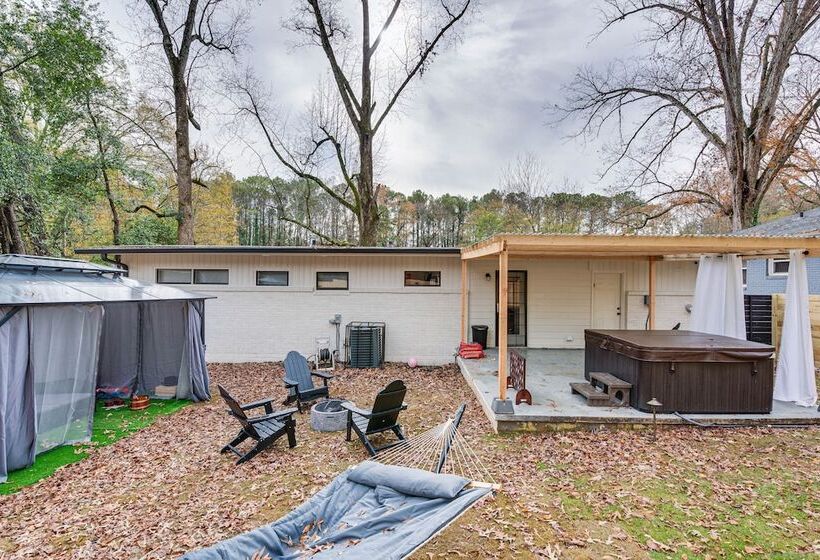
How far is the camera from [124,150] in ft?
43.0

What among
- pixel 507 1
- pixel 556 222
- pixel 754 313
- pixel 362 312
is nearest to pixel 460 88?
pixel 507 1

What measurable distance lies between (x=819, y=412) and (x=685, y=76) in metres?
13.9

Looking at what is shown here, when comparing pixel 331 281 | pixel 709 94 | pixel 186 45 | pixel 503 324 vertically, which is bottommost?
pixel 503 324

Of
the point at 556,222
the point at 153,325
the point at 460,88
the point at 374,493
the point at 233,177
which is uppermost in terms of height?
the point at 460,88

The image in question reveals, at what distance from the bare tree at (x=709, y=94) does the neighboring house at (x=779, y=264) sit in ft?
3.92

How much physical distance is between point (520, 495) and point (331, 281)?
7168 mm

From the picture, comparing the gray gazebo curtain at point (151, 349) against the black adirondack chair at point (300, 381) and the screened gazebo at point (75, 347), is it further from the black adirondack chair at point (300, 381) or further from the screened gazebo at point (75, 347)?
the black adirondack chair at point (300, 381)

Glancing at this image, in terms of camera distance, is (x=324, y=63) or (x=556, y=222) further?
(x=556, y=222)

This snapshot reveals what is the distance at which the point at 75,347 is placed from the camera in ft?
17.5

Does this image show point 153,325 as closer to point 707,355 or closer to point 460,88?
point 707,355

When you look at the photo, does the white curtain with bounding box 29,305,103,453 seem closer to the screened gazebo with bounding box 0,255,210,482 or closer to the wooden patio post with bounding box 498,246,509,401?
the screened gazebo with bounding box 0,255,210,482

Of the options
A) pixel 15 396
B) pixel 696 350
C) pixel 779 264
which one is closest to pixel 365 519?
pixel 15 396

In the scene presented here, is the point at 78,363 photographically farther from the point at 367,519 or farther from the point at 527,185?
the point at 527,185

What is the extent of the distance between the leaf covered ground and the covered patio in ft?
0.92
